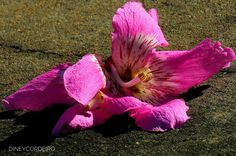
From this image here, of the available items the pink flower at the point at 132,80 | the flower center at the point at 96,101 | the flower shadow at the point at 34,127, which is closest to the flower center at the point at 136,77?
the pink flower at the point at 132,80

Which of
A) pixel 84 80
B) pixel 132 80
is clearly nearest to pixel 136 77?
pixel 132 80

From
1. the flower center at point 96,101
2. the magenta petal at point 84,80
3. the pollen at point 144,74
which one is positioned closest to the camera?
the magenta petal at point 84,80

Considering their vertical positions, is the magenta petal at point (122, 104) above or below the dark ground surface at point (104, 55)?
above

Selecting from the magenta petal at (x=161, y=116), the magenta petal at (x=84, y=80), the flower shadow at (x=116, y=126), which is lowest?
the flower shadow at (x=116, y=126)

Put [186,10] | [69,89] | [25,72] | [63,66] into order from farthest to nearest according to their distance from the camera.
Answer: [186,10] < [25,72] < [63,66] < [69,89]

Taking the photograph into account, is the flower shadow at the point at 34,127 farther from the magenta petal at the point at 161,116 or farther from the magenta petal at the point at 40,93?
the magenta petal at the point at 161,116

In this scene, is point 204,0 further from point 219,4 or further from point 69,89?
point 69,89

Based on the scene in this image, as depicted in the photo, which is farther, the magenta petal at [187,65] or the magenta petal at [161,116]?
the magenta petal at [187,65]

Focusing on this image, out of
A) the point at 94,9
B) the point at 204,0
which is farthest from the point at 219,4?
the point at 94,9
